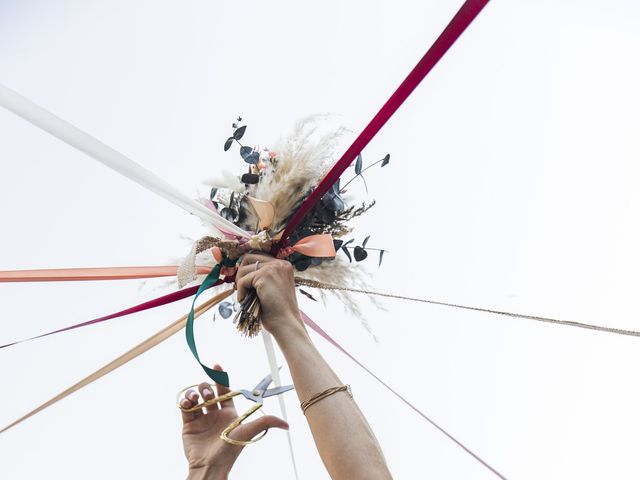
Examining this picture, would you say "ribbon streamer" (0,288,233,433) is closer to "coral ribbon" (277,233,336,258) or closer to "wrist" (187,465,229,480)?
"coral ribbon" (277,233,336,258)

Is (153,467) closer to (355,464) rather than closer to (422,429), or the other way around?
(422,429)

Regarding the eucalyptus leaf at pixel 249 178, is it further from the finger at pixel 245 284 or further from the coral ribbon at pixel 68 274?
the coral ribbon at pixel 68 274

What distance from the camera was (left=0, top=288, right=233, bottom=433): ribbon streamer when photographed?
4.99 ft

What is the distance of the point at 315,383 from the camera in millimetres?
1175

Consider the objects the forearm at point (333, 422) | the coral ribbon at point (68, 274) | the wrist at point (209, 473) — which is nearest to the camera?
the forearm at point (333, 422)

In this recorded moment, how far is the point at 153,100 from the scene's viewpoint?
7.10ft

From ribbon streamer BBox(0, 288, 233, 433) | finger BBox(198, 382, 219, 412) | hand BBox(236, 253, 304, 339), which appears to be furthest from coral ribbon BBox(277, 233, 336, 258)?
finger BBox(198, 382, 219, 412)

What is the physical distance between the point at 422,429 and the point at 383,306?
678 millimetres

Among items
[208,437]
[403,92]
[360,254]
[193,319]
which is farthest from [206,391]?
[403,92]

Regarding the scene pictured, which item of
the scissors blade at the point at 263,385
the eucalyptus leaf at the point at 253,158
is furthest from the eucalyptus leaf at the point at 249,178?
the scissors blade at the point at 263,385

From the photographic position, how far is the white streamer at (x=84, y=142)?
0.96 metres

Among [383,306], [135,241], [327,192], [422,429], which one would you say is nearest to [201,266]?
[327,192]

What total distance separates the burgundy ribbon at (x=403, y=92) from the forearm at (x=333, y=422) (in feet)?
1.25

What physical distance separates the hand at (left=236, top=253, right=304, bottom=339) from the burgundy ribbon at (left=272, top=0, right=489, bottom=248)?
16cm
